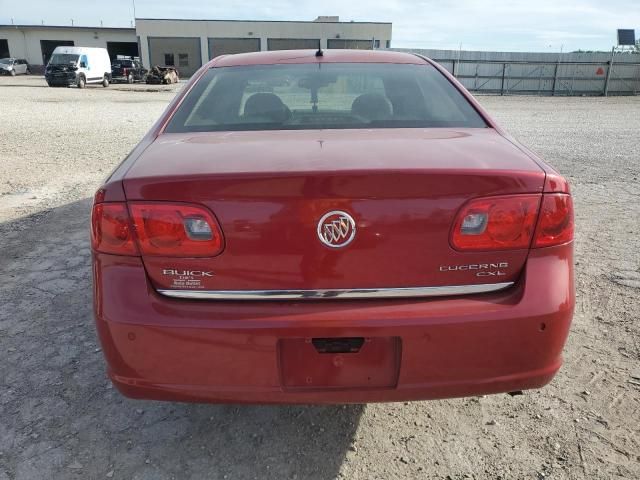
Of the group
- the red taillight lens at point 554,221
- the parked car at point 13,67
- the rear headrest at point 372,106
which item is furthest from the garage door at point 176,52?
the red taillight lens at point 554,221

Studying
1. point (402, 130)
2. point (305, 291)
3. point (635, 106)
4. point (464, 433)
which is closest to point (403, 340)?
point (305, 291)

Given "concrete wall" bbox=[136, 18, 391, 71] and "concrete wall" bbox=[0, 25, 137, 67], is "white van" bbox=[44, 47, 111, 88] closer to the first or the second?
"concrete wall" bbox=[136, 18, 391, 71]

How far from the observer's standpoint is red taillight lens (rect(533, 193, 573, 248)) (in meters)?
1.85

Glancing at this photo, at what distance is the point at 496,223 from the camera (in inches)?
71.2

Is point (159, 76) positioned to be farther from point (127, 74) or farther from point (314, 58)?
point (314, 58)

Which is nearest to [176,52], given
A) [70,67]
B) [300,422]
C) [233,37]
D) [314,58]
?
[233,37]

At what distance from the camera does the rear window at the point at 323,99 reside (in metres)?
2.58

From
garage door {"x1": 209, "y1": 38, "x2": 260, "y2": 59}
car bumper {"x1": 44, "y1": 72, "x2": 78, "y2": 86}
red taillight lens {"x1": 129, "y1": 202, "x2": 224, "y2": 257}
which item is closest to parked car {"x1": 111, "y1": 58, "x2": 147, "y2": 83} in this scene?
garage door {"x1": 209, "y1": 38, "x2": 260, "y2": 59}

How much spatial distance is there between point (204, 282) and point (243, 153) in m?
0.50

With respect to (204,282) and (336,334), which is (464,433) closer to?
(336,334)

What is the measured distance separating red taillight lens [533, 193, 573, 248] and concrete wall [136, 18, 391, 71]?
51791 millimetres

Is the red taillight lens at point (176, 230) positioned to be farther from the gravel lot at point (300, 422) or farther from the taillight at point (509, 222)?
the gravel lot at point (300, 422)

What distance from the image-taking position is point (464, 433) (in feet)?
7.80

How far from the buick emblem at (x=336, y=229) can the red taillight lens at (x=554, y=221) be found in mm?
648
